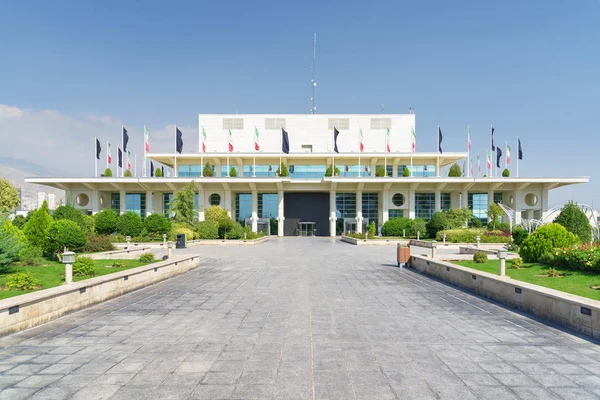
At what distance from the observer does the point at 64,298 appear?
27.7 ft

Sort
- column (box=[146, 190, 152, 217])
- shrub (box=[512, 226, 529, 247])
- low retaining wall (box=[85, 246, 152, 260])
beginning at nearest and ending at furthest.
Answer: low retaining wall (box=[85, 246, 152, 260]) → shrub (box=[512, 226, 529, 247]) → column (box=[146, 190, 152, 217])

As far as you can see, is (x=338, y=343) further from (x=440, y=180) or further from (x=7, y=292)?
(x=440, y=180)

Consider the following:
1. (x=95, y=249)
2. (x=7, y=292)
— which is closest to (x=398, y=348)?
(x=7, y=292)

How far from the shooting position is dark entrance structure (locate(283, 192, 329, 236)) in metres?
54.1

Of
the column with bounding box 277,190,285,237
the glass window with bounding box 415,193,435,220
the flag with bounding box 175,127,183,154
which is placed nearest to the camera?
the flag with bounding box 175,127,183,154

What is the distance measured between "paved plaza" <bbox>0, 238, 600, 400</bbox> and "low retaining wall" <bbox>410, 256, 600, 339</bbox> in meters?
0.35

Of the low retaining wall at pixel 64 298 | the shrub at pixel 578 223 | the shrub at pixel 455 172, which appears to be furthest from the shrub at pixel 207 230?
the shrub at pixel 455 172

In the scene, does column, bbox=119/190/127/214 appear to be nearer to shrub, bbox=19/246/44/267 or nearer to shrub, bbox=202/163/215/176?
shrub, bbox=202/163/215/176

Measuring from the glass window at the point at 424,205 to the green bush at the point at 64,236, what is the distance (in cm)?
4342

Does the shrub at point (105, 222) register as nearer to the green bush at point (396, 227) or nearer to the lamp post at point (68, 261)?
the lamp post at point (68, 261)

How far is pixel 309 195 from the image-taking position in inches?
2136

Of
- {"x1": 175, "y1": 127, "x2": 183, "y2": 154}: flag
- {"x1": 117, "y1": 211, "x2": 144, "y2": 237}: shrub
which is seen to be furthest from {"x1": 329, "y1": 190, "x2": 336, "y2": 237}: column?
{"x1": 117, "y1": 211, "x2": 144, "y2": 237}: shrub

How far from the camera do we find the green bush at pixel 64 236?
1552 cm

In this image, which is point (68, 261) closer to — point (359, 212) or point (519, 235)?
point (519, 235)
